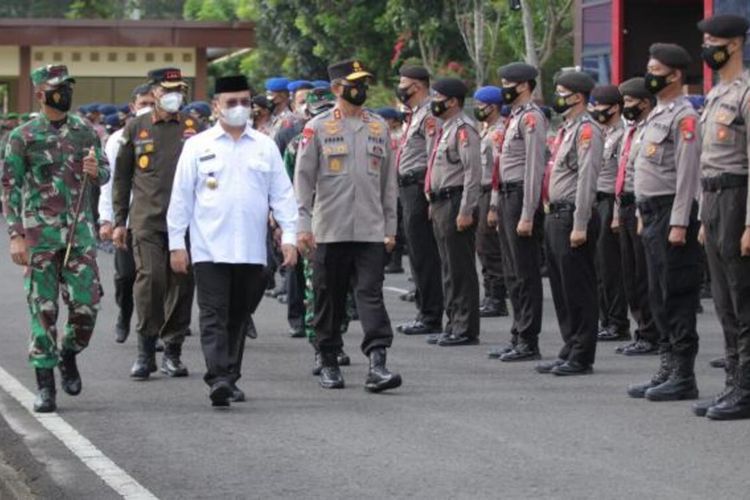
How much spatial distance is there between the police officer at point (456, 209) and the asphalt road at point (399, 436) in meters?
0.77

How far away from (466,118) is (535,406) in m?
4.02

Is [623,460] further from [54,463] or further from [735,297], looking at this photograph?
[54,463]

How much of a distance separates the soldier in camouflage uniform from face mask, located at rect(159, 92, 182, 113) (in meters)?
1.19

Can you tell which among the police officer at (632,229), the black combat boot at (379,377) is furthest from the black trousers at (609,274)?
the black combat boot at (379,377)

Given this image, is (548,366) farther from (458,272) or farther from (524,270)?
Result: (458,272)

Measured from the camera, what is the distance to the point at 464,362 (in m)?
13.7

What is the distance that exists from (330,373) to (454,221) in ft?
9.69

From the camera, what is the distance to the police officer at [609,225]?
561 inches

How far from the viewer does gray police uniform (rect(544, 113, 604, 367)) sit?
41.9 feet

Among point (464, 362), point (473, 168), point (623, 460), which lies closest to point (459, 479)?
point (623, 460)

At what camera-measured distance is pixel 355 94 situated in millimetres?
12008

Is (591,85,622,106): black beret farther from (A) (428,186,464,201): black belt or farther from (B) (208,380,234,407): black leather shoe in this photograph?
(B) (208,380,234,407): black leather shoe

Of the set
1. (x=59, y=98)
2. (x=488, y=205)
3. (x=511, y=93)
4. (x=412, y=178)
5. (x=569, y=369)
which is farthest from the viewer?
(x=488, y=205)

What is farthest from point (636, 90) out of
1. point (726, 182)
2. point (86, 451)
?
point (86, 451)
